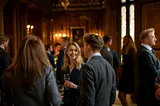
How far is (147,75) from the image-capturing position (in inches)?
125

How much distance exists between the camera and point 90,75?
7.11 feet

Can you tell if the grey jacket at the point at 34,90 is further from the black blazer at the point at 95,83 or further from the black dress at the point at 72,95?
the black dress at the point at 72,95

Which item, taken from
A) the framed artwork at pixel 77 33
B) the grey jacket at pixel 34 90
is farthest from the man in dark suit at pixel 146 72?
Result: the framed artwork at pixel 77 33

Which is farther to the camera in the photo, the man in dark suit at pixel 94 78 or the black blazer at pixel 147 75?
the black blazer at pixel 147 75

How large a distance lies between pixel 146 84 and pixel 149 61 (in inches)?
11.8

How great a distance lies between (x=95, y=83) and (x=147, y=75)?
3.93ft

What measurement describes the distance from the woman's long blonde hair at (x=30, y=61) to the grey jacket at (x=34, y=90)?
0.13ft

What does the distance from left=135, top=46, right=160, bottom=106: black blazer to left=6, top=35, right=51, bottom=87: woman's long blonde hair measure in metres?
1.64

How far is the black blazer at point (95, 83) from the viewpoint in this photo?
216 cm

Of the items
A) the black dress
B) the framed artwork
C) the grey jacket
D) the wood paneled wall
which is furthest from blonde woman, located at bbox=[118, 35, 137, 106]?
the framed artwork

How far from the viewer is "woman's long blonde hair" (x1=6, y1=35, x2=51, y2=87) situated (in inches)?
73.1

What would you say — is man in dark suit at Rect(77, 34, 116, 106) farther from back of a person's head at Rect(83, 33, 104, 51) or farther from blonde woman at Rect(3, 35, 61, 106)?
blonde woman at Rect(3, 35, 61, 106)

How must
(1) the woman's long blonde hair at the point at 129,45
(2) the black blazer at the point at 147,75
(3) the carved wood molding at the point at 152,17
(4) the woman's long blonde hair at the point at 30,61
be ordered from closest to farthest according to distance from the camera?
(4) the woman's long blonde hair at the point at 30,61
(2) the black blazer at the point at 147,75
(1) the woman's long blonde hair at the point at 129,45
(3) the carved wood molding at the point at 152,17

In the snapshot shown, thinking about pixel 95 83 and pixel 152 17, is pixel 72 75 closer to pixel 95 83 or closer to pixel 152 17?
pixel 95 83
